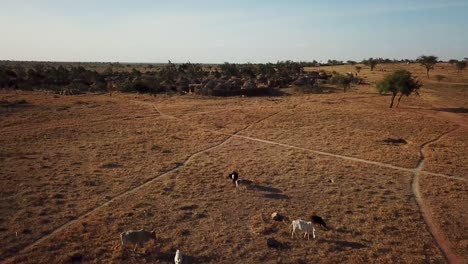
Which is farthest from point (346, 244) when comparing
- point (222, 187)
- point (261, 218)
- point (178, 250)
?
point (222, 187)

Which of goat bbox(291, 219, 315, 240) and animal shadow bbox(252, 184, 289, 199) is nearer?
goat bbox(291, 219, 315, 240)

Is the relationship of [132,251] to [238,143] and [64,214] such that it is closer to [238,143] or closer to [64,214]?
[64,214]

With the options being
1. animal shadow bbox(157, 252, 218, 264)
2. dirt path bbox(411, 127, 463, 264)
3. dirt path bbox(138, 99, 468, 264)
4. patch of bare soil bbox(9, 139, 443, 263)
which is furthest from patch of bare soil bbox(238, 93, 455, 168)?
animal shadow bbox(157, 252, 218, 264)

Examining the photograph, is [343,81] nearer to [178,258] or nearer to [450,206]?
[450,206]

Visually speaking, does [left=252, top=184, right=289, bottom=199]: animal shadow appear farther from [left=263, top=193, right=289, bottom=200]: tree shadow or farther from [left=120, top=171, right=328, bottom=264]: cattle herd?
[left=120, top=171, right=328, bottom=264]: cattle herd

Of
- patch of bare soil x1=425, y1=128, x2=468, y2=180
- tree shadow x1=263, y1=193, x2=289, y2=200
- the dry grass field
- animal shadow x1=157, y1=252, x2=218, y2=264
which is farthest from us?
patch of bare soil x1=425, y1=128, x2=468, y2=180

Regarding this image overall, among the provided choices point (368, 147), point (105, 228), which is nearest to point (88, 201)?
point (105, 228)
